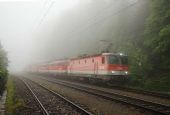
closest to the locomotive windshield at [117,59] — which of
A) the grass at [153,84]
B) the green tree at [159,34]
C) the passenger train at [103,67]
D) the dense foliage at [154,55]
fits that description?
the passenger train at [103,67]

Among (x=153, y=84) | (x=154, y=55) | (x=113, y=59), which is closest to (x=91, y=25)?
(x=154, y=55)

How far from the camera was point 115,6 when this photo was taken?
56.8 meters

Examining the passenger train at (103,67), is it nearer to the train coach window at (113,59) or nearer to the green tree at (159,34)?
the train coach window at (113,59)

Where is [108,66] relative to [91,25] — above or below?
below

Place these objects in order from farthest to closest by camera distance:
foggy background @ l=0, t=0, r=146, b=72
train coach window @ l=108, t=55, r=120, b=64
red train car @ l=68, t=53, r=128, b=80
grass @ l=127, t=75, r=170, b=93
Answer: foggy background @ l=0, t=0, r=146, b=72
train coach window @ l=108, t=55, r=120, b=64
red train car @ l=68, t=53, r=128, b=80
grass @ l=127, t=75, r=170, b=93

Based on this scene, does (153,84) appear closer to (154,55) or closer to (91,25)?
(154,55)

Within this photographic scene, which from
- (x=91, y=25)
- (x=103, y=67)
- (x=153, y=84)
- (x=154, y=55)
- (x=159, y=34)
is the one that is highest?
(x=91, y=25)

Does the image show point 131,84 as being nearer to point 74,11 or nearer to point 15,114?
point 15,114

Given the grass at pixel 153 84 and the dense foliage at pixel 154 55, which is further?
the dense foliage at pixel 154 55

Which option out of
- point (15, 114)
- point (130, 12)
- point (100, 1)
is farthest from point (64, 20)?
point (15, 114)

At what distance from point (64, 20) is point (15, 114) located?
7899cm

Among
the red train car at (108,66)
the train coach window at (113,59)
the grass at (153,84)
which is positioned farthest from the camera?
the train coach window at (113,59)

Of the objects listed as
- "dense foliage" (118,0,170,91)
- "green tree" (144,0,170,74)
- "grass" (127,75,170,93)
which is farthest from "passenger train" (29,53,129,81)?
"green tree" (144,0,170,74)

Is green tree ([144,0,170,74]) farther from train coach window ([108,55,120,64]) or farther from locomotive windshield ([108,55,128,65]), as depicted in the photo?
train coach window ([108,55,120,64])
